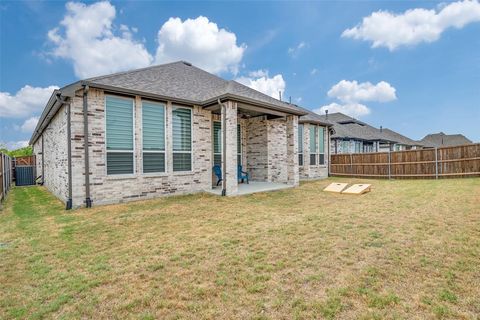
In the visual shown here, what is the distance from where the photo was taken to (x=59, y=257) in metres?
3.61

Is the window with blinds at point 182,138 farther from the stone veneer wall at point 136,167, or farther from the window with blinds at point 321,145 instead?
the window with blinds at point 321,145

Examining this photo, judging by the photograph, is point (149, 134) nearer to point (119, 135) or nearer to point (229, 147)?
point (119, 135)

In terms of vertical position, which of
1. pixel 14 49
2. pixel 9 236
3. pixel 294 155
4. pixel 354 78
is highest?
pixel 354 78

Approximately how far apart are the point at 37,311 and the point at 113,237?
2.30m

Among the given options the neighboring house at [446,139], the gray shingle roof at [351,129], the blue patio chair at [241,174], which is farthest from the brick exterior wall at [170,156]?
the neighboring house at [446,139]

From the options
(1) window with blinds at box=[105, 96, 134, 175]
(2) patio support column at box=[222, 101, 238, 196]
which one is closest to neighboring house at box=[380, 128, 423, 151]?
(2) patio support column at box=[222, 101, 238, 196]

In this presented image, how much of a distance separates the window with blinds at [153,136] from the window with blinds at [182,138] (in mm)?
463

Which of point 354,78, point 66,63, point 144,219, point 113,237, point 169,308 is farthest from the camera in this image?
point 354,78

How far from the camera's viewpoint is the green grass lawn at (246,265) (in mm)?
2279

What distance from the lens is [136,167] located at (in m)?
8.00

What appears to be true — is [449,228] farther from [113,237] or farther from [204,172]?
[204,172]

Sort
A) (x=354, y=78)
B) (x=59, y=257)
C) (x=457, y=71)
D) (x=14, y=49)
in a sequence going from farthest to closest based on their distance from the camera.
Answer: (x=354, y=78) < (x=457, y=71) < (x=14, y=49) < (x=59, y=257)

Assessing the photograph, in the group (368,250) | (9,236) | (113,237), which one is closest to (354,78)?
(368,250)

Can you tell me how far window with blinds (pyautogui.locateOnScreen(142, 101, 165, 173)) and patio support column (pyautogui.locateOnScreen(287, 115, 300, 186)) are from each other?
607cm
